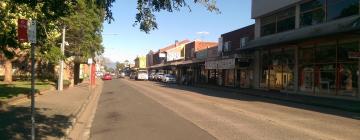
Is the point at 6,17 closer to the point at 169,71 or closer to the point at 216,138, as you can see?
the point at 216,138

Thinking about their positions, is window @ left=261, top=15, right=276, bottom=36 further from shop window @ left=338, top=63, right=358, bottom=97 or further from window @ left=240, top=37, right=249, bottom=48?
shop window @ left=338, top=63, right=358, bottom=97

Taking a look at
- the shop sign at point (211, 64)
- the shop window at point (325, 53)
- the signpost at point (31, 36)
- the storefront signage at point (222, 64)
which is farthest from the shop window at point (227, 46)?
the signpost at point (31, 36)

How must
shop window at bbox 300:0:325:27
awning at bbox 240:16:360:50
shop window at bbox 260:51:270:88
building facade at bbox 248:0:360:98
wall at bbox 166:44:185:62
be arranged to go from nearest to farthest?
awning at bbox 240:16:360:50
building facade at bbox 248:0:360:98
shop window at bbox 300:0:325:27
shop window at bbox 260:51:270:88
wall at bbox 166:44:185:62

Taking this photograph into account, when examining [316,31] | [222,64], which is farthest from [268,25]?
[222,64]

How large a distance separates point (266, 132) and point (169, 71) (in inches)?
3883

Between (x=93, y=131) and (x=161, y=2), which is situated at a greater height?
(x=161, y=2)

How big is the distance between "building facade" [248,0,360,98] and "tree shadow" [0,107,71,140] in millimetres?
17520

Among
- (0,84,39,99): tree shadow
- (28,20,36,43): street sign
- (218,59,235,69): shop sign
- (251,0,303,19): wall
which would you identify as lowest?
(0,84,39,99): tree shadow

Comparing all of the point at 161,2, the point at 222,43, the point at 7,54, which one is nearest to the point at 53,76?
the point at 222,43

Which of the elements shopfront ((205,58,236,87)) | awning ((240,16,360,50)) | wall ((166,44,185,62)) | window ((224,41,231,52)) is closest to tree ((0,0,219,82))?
awning ((240,16,360,50))

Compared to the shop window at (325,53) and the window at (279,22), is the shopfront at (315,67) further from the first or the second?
the window at (279,22)

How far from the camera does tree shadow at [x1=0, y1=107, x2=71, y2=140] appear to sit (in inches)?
471

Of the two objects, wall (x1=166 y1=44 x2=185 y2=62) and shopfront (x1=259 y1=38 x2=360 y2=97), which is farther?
wall (x1=166 y1=44 x2=185 y2=62)

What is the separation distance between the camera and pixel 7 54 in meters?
18.8
